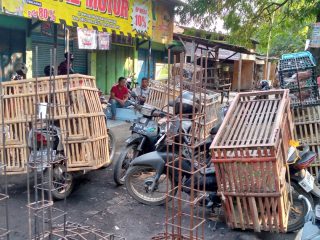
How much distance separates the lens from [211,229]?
13.6 feet

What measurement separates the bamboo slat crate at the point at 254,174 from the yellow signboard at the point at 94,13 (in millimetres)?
4547

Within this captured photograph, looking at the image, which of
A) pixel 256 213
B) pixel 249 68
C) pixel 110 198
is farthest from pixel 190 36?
pixel 249 68

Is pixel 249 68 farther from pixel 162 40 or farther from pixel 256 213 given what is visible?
pixel 256 213

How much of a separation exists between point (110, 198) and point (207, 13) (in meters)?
7.91

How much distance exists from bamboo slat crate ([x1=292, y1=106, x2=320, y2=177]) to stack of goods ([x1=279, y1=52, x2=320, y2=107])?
0.40 feet

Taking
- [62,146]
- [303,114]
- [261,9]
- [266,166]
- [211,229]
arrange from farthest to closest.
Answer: [261,9], [303,114], [62,146], [211,229], [266,166]

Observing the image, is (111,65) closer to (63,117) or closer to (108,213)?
(63,117)

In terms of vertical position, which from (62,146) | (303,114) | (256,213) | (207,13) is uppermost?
(207,13)

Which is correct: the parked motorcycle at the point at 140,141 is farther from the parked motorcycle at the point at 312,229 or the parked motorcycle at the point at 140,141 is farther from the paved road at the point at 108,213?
the parked motorcycle at the point at 312,229

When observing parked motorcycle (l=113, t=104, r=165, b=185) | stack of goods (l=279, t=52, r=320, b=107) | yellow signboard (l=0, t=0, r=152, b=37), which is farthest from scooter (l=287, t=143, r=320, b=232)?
yellow signboard (l=0, t=0, r=152, b=37)

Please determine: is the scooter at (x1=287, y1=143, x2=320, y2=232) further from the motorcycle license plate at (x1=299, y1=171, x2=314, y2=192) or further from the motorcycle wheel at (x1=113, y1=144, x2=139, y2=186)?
the motorcycle wheel at (x1=113, y1=144, x2=139, y2=186)

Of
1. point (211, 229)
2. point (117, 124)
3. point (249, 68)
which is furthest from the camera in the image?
point (249, 68)

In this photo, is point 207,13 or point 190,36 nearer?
point 207,13

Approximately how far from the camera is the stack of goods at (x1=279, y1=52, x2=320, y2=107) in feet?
17.8
